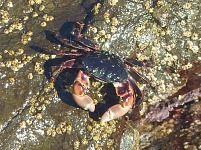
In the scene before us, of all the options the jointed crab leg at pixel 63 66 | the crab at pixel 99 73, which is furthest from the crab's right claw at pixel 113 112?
the jointed crab leg at pixel 63 66

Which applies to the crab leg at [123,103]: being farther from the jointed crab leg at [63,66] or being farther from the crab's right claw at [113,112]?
the jointed crab leg at [63,66]

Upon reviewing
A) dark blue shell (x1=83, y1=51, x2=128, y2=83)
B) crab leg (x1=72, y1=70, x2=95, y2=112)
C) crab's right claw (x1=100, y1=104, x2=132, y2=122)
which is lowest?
crab's right claw (x1=100, y1=104, x2=132, y2=122)

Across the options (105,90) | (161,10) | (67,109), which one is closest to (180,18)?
(161,10)

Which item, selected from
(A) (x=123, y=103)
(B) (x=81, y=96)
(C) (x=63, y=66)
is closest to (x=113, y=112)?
(A) (x=123, y=103)

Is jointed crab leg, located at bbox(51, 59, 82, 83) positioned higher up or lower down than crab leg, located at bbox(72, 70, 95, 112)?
higher up

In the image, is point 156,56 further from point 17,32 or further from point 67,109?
point 17,32

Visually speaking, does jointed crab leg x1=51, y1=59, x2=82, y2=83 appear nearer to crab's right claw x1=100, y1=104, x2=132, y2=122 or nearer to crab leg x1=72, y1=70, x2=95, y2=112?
crab leg x1=72, y1=70, x2=95, y2=112

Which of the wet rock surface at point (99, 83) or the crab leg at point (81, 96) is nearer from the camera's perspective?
the crab leg at point (81, 96)

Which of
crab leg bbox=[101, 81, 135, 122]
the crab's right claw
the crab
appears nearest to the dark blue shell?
the crab
